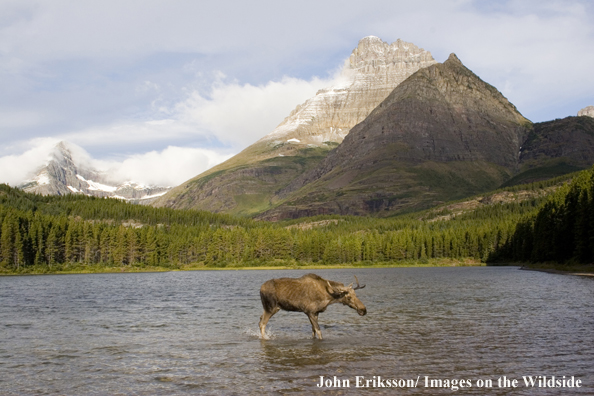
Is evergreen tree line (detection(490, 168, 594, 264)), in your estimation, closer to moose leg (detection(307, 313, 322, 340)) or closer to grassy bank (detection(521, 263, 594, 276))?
grassy bank (detection(521, 263, 594, 276))

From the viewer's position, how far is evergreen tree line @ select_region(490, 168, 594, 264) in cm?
9931

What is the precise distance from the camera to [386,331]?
32656mm

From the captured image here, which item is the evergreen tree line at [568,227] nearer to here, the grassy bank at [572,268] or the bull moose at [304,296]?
the grassy bank at [572,268]

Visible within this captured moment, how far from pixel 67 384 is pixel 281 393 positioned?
29.5 ft

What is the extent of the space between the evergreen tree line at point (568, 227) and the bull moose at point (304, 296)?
80.3 meters

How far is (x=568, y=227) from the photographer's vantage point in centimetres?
10981

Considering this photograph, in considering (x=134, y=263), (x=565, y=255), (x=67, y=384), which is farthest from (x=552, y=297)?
(x=134, y=263)

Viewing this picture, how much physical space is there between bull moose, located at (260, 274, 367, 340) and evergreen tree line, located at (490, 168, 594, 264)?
80333 mm

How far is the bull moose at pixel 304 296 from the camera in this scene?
30.7 metres

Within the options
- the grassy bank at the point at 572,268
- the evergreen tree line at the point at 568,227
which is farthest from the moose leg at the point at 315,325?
the evergreen tree line at the point at 568,227

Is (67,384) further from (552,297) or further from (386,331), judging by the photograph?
(552,297)

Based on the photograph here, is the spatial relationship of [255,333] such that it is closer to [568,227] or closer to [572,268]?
[572,268]

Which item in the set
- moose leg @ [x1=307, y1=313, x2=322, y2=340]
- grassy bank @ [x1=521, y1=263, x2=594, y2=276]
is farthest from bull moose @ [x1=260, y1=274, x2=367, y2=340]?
grassy bank @ [x1=521, y1=263, x2=594, y2=276]

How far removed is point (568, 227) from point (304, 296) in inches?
3890
